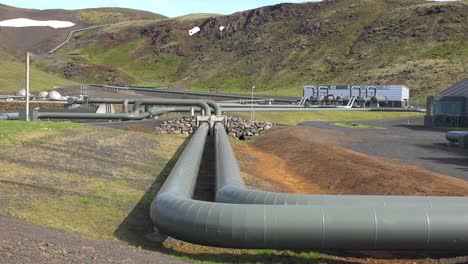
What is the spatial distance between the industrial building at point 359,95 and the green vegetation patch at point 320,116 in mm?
13219

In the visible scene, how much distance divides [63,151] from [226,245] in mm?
17888

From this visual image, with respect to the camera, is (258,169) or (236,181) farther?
(258,169)

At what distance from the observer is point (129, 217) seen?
60.5ft

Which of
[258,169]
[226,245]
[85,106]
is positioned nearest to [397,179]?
[258,169]

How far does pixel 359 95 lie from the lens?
105500 millimetres

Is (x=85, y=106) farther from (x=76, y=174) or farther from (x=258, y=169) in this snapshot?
(x=76, y=174)

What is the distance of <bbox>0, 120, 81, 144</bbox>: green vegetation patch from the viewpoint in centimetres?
2838

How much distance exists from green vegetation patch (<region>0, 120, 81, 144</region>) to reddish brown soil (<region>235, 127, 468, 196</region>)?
13.1 m

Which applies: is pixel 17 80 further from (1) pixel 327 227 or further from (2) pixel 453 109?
(1) pixel 327 227

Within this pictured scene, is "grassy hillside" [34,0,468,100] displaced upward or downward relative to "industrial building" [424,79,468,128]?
upward

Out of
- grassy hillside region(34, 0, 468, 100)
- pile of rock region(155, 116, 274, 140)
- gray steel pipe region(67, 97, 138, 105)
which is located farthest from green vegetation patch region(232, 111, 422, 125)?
grassy hillside region(34, 0, 468, 100)

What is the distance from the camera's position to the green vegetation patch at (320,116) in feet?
238

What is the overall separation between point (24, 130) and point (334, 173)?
63.1 ft

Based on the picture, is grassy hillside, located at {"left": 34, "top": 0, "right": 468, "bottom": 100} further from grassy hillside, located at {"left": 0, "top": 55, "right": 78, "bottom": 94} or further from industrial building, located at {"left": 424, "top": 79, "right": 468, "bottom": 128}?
industrial building, located at {"left": 424, "top": 79, "right": 468, "bottom": 128}
